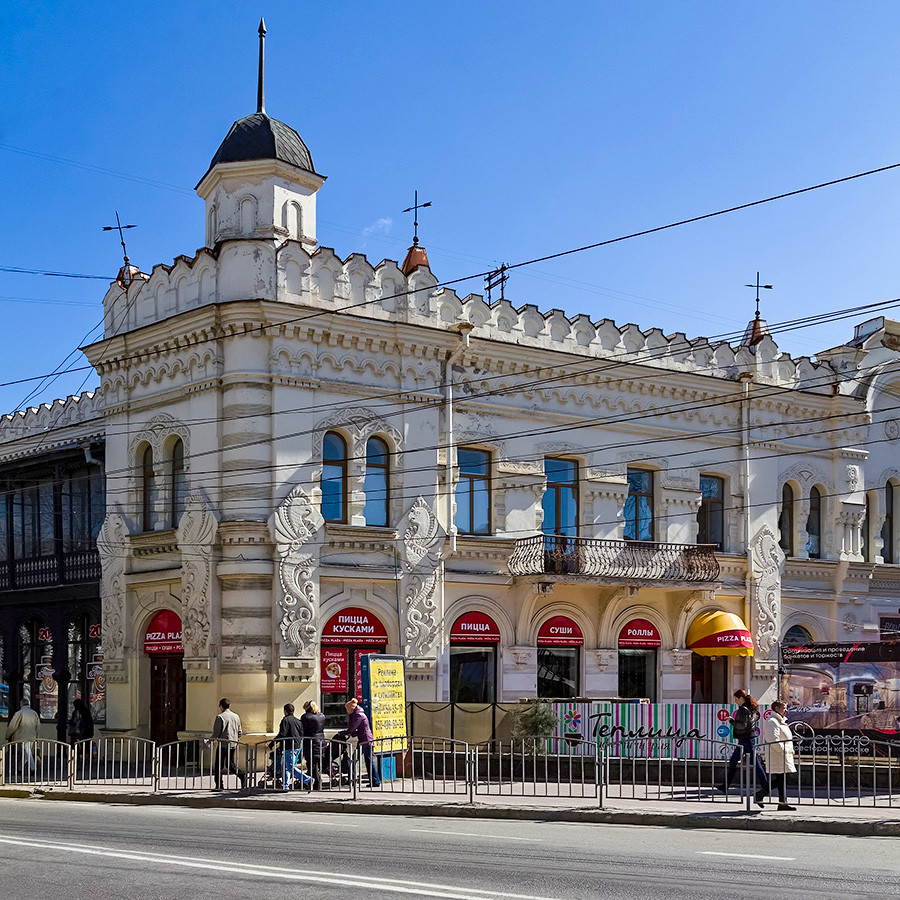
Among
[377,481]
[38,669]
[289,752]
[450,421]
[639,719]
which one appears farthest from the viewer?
[38,669]

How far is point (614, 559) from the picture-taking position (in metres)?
32.0

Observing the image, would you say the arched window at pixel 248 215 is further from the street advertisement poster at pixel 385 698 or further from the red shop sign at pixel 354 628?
the street advertisement poster at pixel 385 698

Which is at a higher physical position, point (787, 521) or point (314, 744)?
point (787, 521)

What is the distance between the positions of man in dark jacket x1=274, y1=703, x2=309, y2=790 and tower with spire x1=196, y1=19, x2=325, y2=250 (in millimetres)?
11086

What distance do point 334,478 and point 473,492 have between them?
3.66 m

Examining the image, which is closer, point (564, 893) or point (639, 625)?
point (564, 893)


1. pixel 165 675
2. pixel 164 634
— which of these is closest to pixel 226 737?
pixel 164 634

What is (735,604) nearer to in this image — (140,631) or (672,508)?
(672,508)

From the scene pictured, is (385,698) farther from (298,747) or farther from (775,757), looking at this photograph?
(775,757)

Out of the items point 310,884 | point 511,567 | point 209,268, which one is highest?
point 209,268

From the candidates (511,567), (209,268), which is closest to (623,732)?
(511,567)

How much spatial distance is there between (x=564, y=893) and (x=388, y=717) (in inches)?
500

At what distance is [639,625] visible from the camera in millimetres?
33406

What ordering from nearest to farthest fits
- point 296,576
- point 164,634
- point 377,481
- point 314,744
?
point 314,744 → point 296,576 → point 164,634 → point 377,481
